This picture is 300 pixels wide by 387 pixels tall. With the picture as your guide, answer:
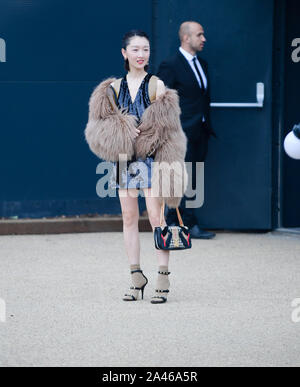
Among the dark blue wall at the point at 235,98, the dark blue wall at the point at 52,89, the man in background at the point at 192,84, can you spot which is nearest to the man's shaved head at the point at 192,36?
A: the man in background at the point at 192,84

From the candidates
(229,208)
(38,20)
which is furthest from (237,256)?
(38,20)

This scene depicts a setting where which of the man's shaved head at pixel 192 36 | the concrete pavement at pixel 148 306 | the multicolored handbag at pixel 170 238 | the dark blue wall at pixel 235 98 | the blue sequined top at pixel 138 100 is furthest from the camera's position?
the dark blue wall at pixel 235 98

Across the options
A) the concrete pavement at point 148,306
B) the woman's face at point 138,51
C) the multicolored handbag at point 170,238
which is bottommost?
the concrete pavement at point 148,306

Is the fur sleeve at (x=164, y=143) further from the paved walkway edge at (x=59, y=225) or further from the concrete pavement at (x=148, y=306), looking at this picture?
the paved walkway edge at (x=59, y=225)

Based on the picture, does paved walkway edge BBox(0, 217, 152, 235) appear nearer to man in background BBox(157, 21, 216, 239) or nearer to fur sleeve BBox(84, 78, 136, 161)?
man in background BBox(157, 21, 216, 239)

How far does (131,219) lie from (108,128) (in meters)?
0.67

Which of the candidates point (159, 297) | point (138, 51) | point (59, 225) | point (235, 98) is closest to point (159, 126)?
point (138, 51)

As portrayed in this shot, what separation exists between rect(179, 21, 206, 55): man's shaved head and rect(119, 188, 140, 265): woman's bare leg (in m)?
3.23

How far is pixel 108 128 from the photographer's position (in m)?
6.30

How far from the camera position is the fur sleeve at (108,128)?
627 cm

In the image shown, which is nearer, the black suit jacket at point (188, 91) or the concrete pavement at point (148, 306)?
the concrete pavement at point (148, 306)

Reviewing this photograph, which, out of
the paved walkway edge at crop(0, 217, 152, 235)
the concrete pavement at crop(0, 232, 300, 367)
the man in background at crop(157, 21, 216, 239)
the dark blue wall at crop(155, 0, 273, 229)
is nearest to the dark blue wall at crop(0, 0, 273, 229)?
the dark blue wall at crop(155, 0, 273, 229)

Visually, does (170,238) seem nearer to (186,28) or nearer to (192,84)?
(192,84)

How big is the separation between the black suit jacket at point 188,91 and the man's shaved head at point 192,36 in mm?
124
